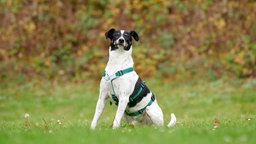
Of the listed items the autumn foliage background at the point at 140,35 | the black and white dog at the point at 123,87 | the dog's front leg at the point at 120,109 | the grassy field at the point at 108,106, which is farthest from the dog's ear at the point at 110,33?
the autumn foliage background at the point at 140,35

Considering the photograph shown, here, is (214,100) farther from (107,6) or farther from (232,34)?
(107,6)

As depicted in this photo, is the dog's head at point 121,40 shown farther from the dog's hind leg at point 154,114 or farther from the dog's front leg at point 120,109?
the dog's hind leg at point 154,114

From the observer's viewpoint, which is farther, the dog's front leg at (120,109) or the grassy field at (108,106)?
the grassy field at (108,106)

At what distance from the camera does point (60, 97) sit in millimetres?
18203

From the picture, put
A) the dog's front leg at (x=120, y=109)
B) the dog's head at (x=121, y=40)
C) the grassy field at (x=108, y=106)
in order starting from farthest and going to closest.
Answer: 1. the grassy field at (x=108, y=106)
2. the dog's head at (x=121, y=40)
3. the dog's front leg at (x=120, y=109)

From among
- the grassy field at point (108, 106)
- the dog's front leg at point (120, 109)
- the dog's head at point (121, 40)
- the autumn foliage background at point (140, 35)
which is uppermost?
the dog's head at point (121, 40)

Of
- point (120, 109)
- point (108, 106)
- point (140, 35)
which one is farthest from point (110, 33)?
point (140, 35)

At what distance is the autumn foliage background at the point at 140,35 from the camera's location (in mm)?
19625

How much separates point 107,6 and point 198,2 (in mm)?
3632

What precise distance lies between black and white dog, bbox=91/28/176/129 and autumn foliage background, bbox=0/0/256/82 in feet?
31.0

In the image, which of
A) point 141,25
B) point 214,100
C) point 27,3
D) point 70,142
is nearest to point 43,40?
point 27,3

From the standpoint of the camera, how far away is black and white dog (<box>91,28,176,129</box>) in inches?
364

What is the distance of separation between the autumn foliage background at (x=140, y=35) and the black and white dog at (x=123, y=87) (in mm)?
9442

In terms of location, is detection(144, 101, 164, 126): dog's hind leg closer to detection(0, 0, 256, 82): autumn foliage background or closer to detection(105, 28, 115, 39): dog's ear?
detection(105, 28, 115, 39): dog's ear
